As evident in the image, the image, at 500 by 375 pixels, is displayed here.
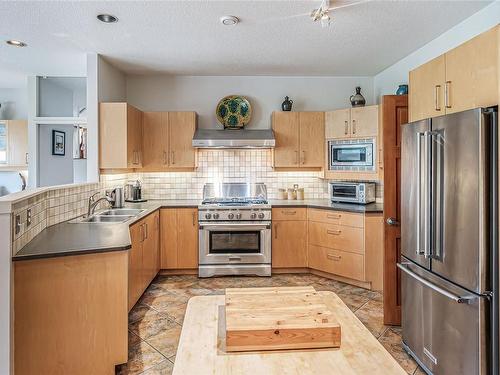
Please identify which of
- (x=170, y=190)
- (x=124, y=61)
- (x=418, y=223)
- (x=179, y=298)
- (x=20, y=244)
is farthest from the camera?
(x=170, y=190)

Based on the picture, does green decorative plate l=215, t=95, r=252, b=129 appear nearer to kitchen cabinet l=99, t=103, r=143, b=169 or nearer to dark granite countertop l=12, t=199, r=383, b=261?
kitchen cabinet l=99, t=103, r=143, b=169

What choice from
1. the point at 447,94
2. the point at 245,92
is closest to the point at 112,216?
the point at 245,92

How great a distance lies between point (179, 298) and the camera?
3631mm

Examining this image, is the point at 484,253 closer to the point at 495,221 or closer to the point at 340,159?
the point at 495,221

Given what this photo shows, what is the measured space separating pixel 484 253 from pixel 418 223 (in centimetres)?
55

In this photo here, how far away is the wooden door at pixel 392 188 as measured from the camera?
281 centimetres

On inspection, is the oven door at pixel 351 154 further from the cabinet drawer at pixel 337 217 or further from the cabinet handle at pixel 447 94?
the cabinet handle at pixel 447 94

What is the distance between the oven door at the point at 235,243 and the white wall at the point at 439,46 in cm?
241

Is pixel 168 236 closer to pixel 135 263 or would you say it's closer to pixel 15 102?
pixel 135 263

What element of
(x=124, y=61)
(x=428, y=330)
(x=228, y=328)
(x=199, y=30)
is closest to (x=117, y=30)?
(x=199, y=30)

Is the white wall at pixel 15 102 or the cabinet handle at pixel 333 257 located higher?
the white wall at pixel 15 102

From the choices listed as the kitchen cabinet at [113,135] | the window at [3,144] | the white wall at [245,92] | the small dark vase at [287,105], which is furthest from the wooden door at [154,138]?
the window at [3,144]

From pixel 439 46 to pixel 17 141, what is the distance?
5.75 metres

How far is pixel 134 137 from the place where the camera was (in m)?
4.15
